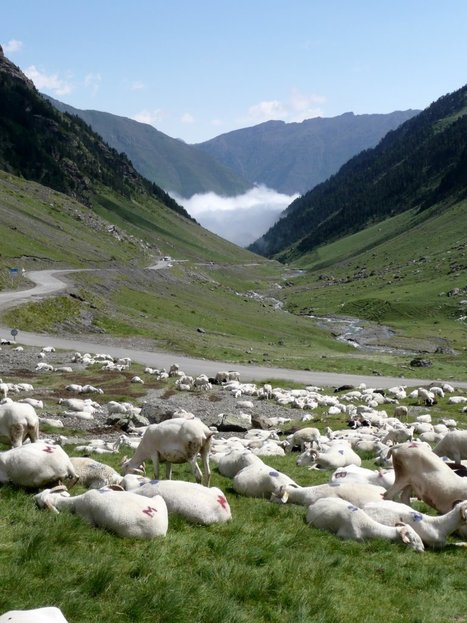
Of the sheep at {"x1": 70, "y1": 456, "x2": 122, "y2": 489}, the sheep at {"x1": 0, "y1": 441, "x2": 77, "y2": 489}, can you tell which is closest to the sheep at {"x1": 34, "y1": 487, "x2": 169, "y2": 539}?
the sheep at {"x1": 0, "y1": 441, "x2": 77, "y2": 489}

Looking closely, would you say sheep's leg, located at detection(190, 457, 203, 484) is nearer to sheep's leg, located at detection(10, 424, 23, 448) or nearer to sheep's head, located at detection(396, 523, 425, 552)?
sheep's leg, located at detection(10, 424, 23, 448)

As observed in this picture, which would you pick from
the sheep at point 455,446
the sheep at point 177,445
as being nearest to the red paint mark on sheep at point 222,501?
the sheep at point 177,445

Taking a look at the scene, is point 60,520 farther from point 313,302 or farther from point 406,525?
point 313,302

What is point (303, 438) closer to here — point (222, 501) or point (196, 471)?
point (196, 471)

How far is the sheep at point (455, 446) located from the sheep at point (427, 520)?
7.37 m

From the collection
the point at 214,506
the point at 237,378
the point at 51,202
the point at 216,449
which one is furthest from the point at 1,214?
the point at 214,506

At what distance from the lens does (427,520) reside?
1263 centimetres

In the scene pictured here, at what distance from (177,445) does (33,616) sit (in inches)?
350

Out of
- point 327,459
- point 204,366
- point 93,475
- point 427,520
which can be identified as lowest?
point 204,366

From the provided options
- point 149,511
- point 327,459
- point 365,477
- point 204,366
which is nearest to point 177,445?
point 149,511

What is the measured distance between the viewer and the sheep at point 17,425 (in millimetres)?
16031

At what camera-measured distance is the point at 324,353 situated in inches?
3324

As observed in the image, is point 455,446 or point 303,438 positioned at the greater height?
point 455,446

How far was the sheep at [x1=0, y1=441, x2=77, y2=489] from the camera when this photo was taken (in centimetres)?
1232
